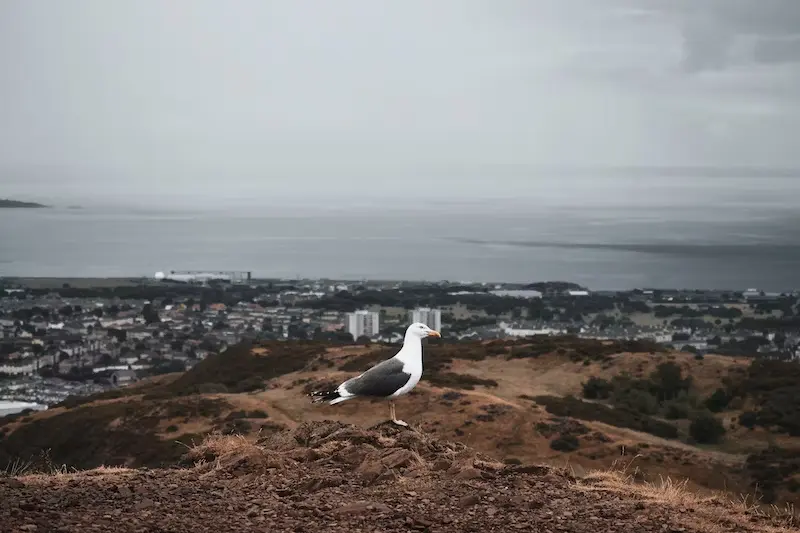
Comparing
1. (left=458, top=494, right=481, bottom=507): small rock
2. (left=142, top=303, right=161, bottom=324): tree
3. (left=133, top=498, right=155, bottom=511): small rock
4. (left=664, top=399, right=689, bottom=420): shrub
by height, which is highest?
(left=458, top=494, right=481, bottom=507): small rock

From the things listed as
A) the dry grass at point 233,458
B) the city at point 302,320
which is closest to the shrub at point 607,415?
the dry grass at point 233,458

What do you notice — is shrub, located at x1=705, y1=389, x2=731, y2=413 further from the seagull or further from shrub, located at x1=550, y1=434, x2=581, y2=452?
the seagull

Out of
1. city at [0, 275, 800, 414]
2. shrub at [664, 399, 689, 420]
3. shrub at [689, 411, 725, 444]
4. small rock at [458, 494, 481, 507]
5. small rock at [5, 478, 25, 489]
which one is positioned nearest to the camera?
small rock at [458, 494, 481, 507]

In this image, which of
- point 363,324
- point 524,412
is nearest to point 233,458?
point 524,412

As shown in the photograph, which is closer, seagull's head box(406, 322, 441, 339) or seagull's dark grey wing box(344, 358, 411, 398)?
seagull's dark grey wing box(344, 358, 411, 398)

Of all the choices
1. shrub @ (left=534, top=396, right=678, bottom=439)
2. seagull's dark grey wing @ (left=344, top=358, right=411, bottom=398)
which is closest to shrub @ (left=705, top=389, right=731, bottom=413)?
shrub @ (left=534, top=396, right=678, bottom=439)

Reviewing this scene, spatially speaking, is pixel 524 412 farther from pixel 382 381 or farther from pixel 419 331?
pixel 382 381

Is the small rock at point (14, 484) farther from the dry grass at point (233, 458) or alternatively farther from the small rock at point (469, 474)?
the small rock at point (469, 474)
